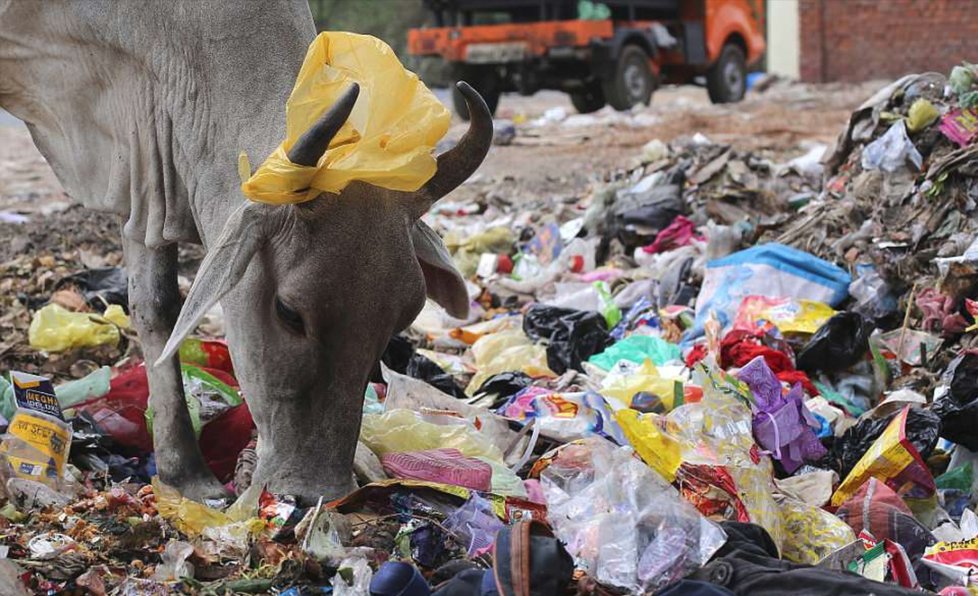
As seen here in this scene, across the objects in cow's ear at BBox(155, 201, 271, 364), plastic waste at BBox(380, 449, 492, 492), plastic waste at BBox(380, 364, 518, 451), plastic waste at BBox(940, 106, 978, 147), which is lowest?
plastic waste at BBox(380, 364, 518, 451)

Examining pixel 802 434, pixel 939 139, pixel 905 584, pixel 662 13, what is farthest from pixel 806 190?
pixel 662 13

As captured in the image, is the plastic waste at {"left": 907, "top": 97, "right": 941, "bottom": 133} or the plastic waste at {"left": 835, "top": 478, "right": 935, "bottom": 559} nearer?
the plastic waste at {"left": 835, "top": 478, "right": 935, "bottom": 559}

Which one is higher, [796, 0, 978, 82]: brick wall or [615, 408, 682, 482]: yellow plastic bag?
[615, 408, 682, 482]: yellow plastic bag

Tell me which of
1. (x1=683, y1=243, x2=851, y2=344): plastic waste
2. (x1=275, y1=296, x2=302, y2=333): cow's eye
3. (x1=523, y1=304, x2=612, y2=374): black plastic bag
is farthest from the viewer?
(x1=683, y1=243, x2=851, y2=344): plastic waste

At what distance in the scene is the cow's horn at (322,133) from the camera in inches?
122

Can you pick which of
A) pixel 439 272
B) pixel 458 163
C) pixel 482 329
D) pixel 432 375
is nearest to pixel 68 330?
pixel 432 375

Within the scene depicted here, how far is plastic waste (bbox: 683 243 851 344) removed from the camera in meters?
5.91

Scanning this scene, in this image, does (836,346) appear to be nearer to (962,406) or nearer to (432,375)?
(962,406)

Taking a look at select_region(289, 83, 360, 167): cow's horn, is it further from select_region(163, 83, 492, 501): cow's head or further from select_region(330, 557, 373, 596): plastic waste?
select_region(330, 557, 373, 596): plastic waste

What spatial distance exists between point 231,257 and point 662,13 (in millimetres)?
14793

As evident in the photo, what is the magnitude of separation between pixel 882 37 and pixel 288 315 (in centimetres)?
1951

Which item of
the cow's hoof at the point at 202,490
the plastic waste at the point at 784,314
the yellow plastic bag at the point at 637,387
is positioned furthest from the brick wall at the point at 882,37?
the cow's hoof at the point at 202,490

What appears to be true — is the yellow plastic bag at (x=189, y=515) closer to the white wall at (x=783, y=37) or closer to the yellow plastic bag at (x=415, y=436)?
the yellow plastic bag at (x=415, y=436)

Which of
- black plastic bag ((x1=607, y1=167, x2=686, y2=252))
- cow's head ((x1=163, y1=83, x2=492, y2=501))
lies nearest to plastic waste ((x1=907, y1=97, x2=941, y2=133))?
black plastic bag ((x1=607, y1=167, x2=686, y2=252))
